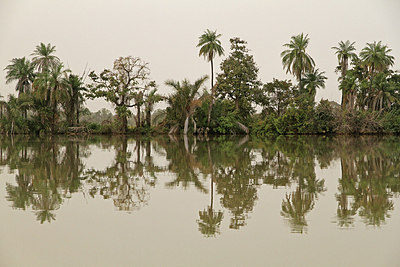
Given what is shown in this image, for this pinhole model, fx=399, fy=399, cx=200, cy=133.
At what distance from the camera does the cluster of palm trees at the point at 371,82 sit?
127 ft

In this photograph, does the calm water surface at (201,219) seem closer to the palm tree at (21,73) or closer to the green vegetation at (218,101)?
the green vegetation at (218,101)

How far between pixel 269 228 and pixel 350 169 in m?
6.20

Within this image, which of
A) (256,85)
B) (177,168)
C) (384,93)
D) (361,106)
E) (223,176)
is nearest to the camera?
(223,176)

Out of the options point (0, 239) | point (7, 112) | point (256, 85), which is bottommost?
point (0, 239)

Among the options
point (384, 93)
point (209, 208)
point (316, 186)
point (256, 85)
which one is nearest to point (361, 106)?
point (384, 93)

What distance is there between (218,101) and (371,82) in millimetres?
15259

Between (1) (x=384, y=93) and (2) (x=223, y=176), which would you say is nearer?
(2) (x=223, y=176)

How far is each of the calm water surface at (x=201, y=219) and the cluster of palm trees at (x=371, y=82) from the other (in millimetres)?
31889

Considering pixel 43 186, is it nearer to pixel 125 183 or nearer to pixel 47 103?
pixel 125 183

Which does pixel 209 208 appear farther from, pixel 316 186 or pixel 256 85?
pixel 256 85

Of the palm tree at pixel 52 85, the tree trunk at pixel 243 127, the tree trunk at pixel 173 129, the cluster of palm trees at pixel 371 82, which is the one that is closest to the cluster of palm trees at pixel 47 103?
the palm tree at pixel 52 85

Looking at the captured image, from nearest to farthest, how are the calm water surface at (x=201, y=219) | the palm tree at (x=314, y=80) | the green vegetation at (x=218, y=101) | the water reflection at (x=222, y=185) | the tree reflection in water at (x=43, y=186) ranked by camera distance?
the calm water surface at (x=201, y=219) < the water reflection at (x=222, y=185) < the tree reflection in water at (x=43, y=186) < the green vegetation at (x=218, y=101) < the palm tree at (x=314, y=80)

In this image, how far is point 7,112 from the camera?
40.0 metres

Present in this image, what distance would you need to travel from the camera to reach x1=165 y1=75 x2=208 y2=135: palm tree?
38.3m
